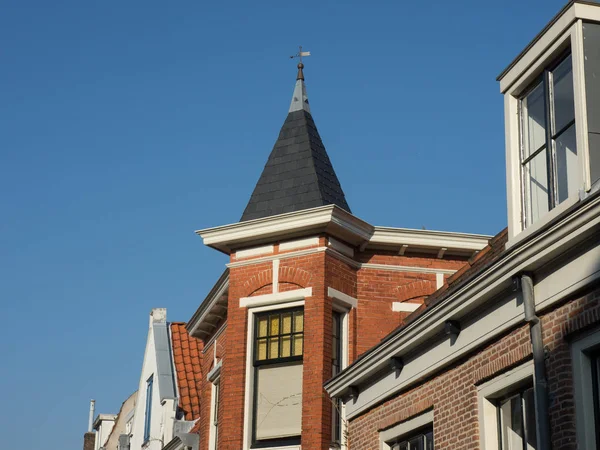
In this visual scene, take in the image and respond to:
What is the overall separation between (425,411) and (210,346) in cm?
1105

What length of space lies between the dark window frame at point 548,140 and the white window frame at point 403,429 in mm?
3052

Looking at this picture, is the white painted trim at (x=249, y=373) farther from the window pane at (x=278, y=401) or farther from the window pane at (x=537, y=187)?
the window pane at (x=537, y=187)

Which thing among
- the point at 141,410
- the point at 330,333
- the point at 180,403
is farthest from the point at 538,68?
the point at 141,410

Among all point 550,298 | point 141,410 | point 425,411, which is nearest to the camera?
point 550,298

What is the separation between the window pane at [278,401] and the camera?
731 inches

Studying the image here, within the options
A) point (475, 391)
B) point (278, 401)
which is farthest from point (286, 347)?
point (475, 391)

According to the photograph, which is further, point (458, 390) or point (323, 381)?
point (323, 381)

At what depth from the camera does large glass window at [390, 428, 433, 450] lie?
43.5ft

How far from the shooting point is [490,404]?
38.2 feet

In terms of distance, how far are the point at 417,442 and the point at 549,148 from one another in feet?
14.8

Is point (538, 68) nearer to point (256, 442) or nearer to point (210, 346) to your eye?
point (256, 442)

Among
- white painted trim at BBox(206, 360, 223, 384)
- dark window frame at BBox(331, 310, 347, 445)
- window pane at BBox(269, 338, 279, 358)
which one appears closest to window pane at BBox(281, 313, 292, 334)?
window pane at BBox(269, 338, 279, 358)

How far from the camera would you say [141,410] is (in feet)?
106

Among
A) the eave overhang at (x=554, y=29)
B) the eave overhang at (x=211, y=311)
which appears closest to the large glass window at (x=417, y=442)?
the eave overhang at (x=554, y=29)
